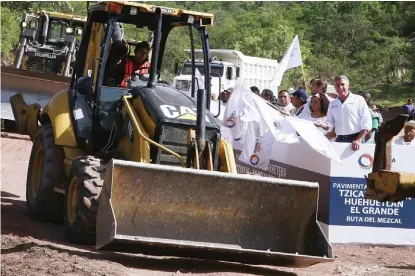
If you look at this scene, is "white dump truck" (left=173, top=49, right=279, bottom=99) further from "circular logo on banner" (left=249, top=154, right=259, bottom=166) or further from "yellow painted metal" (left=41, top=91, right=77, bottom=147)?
"yellow painted metal" (left=41, top=91, right=77, bottom=147)

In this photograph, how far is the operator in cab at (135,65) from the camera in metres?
8.98

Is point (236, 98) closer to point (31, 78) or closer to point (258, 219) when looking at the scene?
point (258, 219)

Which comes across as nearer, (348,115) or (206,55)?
(206,55)

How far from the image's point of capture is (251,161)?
11.2 meters

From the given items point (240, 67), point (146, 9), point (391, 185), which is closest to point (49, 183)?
point (146, 9)

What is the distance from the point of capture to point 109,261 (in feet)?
23.0

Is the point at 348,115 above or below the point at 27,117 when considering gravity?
above

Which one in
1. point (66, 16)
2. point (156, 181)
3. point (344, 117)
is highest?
point (66, 16)

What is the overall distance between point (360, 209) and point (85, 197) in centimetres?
360

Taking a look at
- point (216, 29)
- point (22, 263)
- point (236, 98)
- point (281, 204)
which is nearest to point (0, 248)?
point (22, 263)

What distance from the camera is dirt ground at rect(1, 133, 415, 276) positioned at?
21.3 ft

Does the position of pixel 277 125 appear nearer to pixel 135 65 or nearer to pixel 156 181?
pixel 135 65

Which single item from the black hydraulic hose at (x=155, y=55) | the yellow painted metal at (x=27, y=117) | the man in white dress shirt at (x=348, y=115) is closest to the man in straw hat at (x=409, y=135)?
the man in white dress shirt at (x=348, y=115)

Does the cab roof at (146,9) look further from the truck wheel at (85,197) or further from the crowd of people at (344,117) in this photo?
the crowd of people at (344,117)
